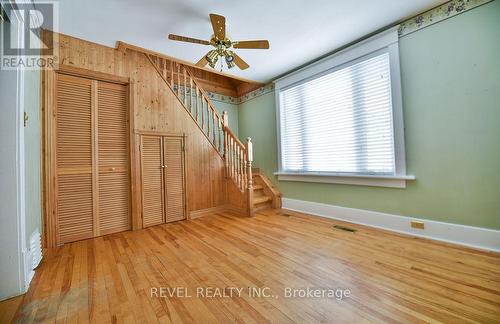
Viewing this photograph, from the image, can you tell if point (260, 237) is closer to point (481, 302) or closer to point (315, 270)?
point (315, 270)

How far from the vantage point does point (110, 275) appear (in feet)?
6.11

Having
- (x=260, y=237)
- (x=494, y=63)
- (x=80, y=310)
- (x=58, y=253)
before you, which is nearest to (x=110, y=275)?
(x=80, y=310)

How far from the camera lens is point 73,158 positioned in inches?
108

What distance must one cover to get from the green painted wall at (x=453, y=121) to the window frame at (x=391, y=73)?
0.08 metres

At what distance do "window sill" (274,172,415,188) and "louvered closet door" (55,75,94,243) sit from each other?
340 cm

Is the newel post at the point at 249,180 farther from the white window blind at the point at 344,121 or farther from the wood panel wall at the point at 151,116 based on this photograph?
the white window blind at the point at 344,121

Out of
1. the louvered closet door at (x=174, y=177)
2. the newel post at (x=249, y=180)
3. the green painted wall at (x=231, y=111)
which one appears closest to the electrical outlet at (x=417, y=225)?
the newel post at (x=249, y=180)

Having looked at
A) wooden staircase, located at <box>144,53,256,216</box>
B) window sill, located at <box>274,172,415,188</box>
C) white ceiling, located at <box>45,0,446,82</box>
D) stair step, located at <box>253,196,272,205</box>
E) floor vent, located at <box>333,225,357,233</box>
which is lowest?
floor vent, located at <box>333,225,357,233</box>

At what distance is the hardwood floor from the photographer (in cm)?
134

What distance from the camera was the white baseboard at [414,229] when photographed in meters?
2.11

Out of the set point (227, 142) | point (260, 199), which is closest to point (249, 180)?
point (260, 199)

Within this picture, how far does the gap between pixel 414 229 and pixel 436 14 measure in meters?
2.67

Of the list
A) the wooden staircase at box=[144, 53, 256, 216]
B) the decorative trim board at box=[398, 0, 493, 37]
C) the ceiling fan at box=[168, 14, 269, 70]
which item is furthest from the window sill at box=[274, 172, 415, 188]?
the ceiling fan at box=[168, 14, 269, 70]

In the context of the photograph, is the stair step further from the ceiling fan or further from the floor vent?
the ceiling fan
